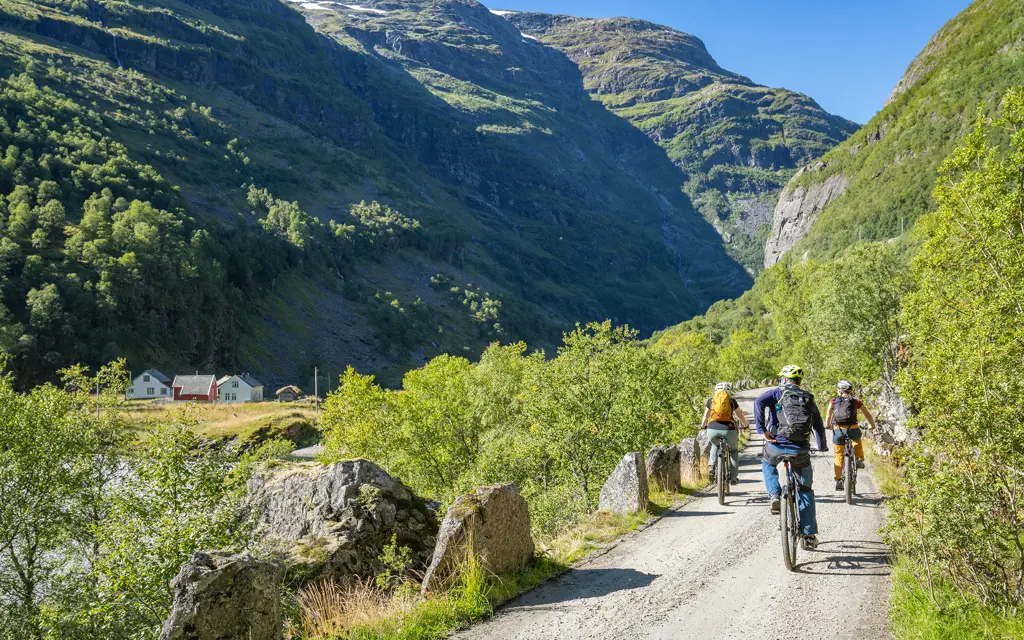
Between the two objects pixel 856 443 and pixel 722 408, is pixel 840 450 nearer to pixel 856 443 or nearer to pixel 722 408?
pixel 856 443

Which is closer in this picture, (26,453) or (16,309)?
(26,453)

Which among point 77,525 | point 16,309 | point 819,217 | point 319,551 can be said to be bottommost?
point 77,525

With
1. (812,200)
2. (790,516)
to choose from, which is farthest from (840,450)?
(812,200)

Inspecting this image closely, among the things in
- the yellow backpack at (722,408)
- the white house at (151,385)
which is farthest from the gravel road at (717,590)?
the white house at (151,385)

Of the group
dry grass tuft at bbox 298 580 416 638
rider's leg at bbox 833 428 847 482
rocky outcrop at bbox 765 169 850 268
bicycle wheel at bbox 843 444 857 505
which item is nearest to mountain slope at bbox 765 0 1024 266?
rocky outcrop at bbox 765 169 850 268

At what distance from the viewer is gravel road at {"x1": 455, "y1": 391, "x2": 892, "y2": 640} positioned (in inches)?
258

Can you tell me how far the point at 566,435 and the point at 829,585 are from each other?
1301 cm

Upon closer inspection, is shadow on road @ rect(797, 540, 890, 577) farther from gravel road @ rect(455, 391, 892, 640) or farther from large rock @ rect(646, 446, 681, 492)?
large rock @ rect(646, 446, 681, 492)

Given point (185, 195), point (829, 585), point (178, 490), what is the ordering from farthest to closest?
point (185, 195) < point (178, 490) < point (829, 585)

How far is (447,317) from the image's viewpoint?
7864 inches

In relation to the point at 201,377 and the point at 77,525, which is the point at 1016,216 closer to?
the point at 77,525

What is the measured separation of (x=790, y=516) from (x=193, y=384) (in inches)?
4634

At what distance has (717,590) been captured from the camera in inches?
299

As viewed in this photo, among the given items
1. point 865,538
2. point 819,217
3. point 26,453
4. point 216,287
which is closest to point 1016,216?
point 865,538
